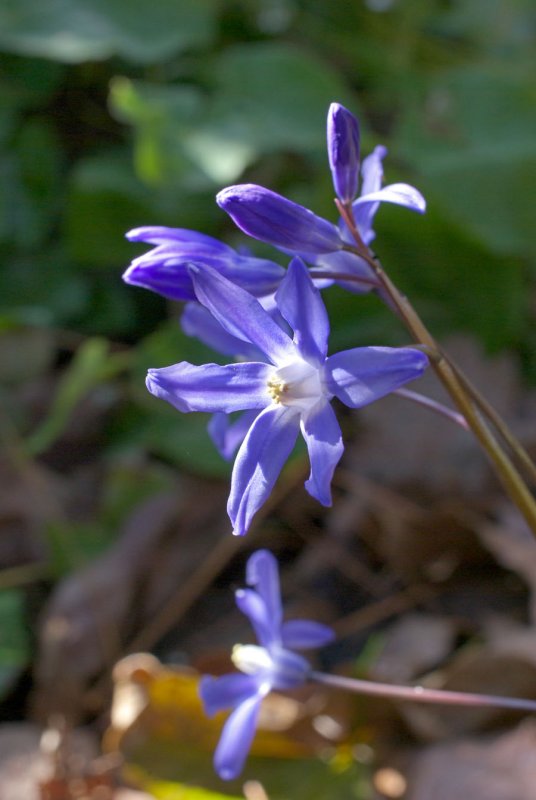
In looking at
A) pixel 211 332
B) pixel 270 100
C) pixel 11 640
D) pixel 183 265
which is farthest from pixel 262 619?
pixel 270 100

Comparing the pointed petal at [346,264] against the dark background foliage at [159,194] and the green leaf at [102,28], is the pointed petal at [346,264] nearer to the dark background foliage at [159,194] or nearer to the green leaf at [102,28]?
the dark background foliage at [159,194]

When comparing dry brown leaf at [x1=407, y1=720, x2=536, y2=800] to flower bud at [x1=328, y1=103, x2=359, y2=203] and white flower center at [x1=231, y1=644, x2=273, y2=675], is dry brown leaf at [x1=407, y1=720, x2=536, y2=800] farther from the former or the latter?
flower bud at [x1=328, y1=103, x2=359, y2=203]

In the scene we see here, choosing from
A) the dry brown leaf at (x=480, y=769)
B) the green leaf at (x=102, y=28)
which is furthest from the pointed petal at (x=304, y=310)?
the green leaf at (x=102, y=28)

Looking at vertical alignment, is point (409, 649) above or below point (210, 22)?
below

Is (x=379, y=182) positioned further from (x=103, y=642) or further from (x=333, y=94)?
(x=333, y=94)

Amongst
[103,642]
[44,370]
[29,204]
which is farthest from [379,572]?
[29,204]

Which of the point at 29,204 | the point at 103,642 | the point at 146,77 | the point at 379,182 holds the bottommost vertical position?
the point at 103,642
